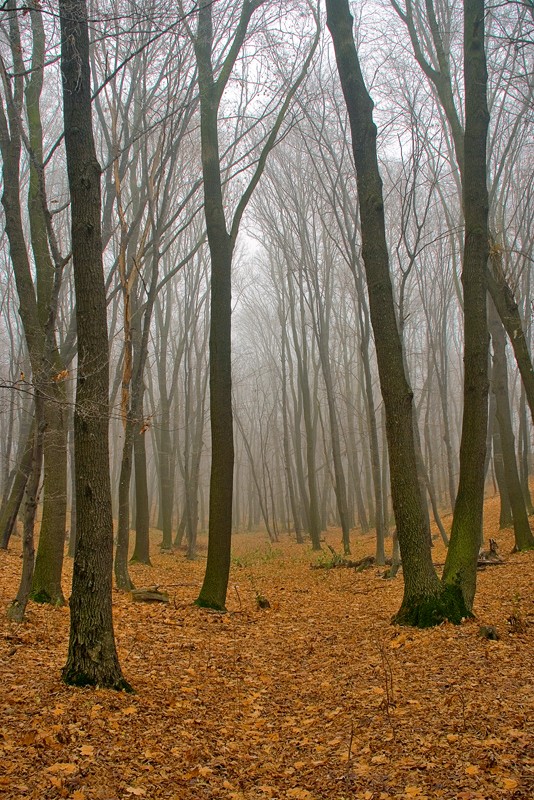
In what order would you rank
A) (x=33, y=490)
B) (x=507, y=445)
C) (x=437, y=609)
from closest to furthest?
(x=33, y=490), (x=437, y=609), (x=507, y=445)

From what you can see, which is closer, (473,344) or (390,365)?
(473,344)

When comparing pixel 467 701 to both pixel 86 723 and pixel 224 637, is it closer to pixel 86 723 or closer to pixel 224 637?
pixel 86 723

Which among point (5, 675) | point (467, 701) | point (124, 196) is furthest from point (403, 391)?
point (124, 196)

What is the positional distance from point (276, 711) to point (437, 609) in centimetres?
207

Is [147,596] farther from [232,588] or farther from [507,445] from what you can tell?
[507,445]

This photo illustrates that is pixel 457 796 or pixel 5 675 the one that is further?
pixel 5 675

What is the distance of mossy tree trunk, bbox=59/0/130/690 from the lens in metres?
3.95

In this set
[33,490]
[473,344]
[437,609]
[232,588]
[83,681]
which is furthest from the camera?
[232,588]

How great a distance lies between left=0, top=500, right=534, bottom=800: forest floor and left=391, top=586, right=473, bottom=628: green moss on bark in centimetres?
17

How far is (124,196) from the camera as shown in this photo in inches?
593

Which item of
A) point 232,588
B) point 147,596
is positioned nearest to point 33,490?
point 147,596

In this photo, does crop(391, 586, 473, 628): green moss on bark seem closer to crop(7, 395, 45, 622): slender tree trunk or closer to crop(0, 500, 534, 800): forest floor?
crop(0, 500, 534, 800): forest floor

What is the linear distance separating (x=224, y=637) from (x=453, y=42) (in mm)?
11672

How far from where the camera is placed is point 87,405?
13.5ft
